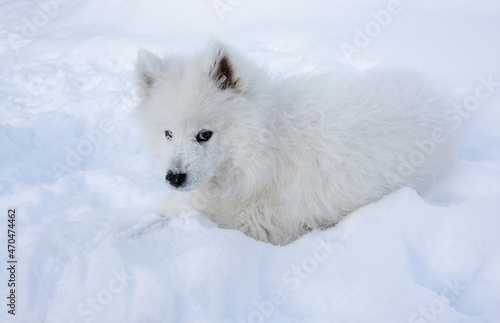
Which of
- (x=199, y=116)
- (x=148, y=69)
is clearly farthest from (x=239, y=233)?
(x=148, y=69)

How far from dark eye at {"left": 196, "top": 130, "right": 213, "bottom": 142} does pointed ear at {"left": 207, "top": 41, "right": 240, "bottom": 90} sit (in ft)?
1.19

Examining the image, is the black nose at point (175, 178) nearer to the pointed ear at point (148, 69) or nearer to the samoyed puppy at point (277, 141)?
the samoyed puppy at point (277, 141)

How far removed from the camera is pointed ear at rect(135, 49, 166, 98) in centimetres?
284

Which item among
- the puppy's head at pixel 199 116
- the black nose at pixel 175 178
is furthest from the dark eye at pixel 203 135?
the black nose at pixel 175 178

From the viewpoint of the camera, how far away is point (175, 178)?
248cm

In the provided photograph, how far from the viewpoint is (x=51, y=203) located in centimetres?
358

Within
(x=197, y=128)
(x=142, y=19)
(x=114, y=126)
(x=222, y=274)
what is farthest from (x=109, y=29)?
(x=222, y=274)

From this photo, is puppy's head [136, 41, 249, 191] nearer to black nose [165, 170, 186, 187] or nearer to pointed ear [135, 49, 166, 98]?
black nose [165, 170, 186, 187]

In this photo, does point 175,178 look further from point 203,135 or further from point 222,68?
point 222,68

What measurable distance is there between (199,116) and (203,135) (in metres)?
→ 0.14

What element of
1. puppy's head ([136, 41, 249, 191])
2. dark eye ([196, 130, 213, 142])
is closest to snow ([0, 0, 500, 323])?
puppy's head ([136, 41, 249, 191])

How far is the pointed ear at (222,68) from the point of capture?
2594mm

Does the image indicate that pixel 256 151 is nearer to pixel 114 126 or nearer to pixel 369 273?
pixel 369 273

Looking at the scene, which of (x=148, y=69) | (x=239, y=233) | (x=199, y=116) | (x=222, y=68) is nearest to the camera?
(x=239, y=233)
